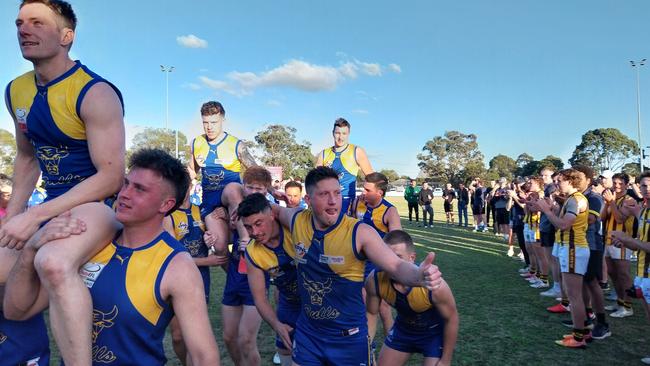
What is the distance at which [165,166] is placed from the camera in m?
2.42

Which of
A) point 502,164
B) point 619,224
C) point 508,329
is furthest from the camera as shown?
point 502,164

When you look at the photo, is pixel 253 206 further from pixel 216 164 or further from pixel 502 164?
pixel 502 164

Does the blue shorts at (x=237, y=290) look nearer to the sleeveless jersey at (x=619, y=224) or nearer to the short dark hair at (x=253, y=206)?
the short dark hair at (x=253, y=206)

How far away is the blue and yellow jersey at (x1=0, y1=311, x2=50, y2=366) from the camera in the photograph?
7.76ft

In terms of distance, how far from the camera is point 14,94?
96.0 inches

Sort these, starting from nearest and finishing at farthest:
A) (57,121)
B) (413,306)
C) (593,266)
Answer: (57,121), (413,306), (593,266)

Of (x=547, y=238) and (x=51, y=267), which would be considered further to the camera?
(x=547, y=238)

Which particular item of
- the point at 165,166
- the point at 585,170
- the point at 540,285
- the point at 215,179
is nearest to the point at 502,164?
the point at 540,285

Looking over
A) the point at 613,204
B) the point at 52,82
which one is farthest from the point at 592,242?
the point at 52,82

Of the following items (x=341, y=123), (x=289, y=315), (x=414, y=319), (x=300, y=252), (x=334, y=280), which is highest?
(x=341, y=123)

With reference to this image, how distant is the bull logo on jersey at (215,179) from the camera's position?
573 cm

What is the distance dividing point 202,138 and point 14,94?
334cm

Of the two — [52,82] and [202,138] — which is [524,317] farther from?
[52,82]

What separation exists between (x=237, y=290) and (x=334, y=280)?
69.1 inches
